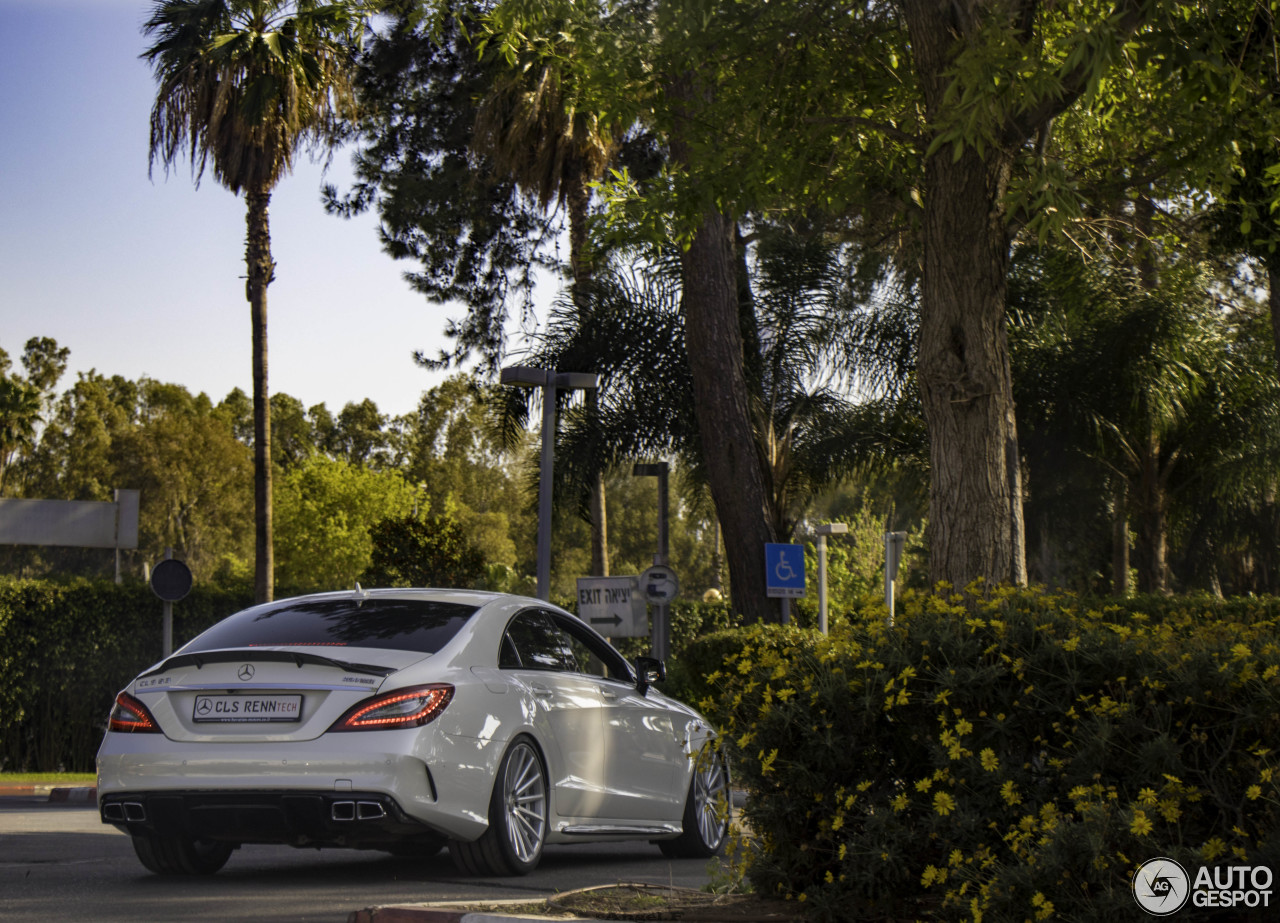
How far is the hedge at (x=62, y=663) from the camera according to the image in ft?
61.5

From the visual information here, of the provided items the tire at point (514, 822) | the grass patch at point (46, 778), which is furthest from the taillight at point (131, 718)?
the grass patch at point (46, 778)

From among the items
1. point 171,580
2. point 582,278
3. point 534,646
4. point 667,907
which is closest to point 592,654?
point 534,646

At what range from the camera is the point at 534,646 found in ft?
25.6

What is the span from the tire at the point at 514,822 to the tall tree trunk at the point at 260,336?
1750 cm

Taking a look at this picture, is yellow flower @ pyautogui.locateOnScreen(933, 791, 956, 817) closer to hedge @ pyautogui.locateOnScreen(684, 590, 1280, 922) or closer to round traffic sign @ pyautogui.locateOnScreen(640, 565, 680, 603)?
hedge @ pyautogui.locateOnScreen(684, 590, 1280, 922)

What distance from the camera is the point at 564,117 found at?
82.6ft

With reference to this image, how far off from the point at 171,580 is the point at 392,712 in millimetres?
11639


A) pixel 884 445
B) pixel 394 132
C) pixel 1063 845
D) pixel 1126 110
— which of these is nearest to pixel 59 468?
pixel 394 132

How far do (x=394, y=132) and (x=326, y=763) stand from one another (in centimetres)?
2578

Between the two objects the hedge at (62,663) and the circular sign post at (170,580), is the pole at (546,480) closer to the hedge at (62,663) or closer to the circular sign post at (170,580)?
the circular sign post at (170,580)

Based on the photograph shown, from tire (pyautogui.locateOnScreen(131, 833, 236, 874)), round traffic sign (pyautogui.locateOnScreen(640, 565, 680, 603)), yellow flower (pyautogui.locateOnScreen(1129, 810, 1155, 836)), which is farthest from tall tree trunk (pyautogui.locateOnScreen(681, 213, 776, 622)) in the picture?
yellow flower (pyautogui.locateOnScreen(1129, 810, 1155, 836))

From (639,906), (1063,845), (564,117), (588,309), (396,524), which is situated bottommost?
(639,906)

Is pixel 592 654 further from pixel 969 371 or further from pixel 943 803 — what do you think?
pixel 943 803

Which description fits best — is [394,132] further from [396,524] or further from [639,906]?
[639,906]
